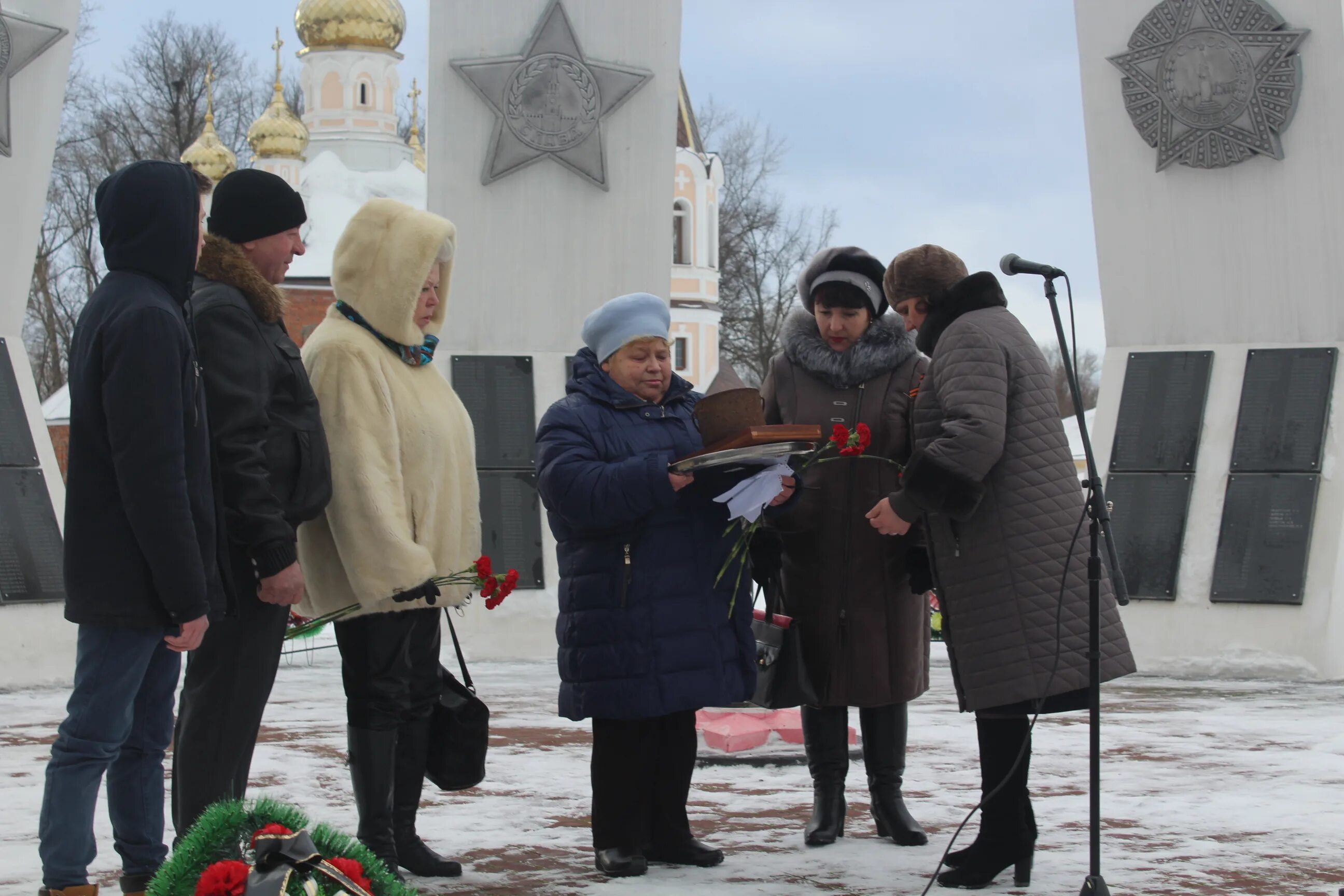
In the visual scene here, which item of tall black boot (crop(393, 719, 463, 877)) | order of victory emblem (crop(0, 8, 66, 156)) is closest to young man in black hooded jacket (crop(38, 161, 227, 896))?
tall black boot (crop(393, 719, 463, 877))

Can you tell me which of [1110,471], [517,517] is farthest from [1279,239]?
[517,517]

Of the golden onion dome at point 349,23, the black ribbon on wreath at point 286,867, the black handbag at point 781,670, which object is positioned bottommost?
the black handbag at point 781,670

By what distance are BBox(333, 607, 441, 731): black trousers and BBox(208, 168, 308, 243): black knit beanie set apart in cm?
101

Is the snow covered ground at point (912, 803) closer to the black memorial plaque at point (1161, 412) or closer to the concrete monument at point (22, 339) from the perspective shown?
the concrete monument at point (22, 339)

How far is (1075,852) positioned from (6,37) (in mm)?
6673

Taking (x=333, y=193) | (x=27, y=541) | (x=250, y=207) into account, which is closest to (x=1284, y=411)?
(x=250, y=207)

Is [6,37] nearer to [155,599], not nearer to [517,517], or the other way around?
[517,517]

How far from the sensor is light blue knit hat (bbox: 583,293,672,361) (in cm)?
455

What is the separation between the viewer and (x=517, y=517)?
9.36m

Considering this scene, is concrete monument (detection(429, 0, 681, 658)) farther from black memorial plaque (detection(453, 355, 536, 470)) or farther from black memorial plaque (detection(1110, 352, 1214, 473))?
black memorial plaque (detection(1110, 352, 1214, 473))

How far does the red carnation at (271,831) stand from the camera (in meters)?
3.02

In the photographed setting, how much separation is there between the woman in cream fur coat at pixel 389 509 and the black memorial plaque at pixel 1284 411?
5.43 meters

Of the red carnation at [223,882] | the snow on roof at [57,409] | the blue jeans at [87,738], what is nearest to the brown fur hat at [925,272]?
the blue jeans at [87,738]

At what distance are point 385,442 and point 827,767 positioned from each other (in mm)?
1595
